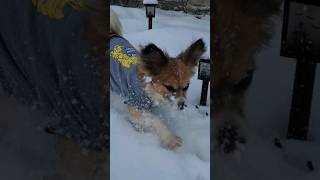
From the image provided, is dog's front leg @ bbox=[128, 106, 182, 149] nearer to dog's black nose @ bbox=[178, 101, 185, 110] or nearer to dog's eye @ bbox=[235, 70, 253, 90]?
dog's black nose @ bbox=[178, 101, 185, 110]

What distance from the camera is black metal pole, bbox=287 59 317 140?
193 cm

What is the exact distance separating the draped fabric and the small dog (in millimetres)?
44

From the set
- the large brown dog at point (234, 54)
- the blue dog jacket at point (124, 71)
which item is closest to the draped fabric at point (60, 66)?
the blue dog jacket at point (124, 71)

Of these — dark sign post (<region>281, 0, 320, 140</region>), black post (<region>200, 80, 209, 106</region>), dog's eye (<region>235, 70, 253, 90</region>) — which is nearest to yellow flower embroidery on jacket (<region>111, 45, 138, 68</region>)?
black post (<region>200, 80, 209, 106</region>)

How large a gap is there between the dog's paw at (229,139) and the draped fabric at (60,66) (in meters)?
0.36

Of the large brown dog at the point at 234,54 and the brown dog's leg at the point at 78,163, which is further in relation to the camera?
the brown dog's leg at the point at 78,163

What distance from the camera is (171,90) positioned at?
78.5 inches

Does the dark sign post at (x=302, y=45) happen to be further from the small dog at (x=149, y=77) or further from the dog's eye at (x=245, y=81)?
the small dog at (x=149, y=77)

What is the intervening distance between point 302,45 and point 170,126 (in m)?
0.48

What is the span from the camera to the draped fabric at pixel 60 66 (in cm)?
193

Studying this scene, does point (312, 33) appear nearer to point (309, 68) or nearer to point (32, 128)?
point (309, 68)

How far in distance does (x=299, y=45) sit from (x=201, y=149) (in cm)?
44

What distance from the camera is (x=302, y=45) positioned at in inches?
75.9

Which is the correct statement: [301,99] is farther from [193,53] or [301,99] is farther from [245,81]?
[193,53]
